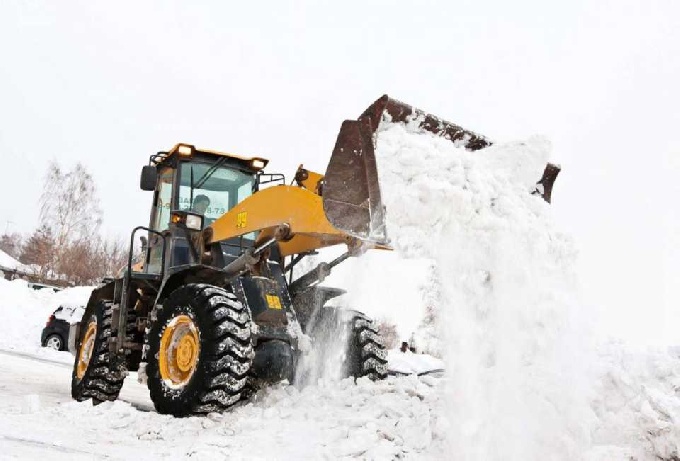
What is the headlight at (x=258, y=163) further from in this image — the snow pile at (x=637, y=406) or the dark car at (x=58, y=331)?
the dark car at (x=58, y=331)

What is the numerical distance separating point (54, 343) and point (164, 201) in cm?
1035

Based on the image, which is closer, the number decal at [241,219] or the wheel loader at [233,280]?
the wheel loader at [233,280]

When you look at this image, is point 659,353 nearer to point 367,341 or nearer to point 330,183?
point 330,183

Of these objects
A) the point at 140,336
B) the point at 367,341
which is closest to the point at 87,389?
the point at 140,336

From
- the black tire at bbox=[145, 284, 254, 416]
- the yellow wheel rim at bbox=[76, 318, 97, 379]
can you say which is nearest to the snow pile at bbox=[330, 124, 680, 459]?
the black tire at bbox=[145, 284, 254, 416]

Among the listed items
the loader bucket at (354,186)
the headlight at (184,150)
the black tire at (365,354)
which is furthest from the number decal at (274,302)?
the headlight at (184,150)

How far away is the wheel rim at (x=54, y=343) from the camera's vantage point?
51.4 feet

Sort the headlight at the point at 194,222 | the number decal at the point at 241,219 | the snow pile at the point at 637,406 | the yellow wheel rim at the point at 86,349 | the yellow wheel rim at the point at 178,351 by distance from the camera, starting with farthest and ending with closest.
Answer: the yellow wheel rim at the point at 86,349 < the headlight at the point at 194,222 < the number decal at the point at 241,219 < the yellow wheel rim at the point at 178,351 < the snow pile at the point at 637,406

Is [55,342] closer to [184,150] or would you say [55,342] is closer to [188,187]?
[188,187]

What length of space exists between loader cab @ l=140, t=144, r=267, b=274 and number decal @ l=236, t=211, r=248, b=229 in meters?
0.77

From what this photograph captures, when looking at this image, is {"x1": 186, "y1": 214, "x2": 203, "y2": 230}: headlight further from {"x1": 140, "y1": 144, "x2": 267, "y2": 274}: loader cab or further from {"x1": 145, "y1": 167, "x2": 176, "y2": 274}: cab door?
{"x1": 145, "y1": 167, "x2": 176, "y2": 274}: cab door

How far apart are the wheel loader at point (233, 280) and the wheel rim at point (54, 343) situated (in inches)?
332

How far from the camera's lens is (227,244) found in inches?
253

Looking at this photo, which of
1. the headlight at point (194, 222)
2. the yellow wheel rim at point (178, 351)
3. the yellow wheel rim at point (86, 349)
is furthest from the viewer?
the yellow wheel rim at point (86, 349)
